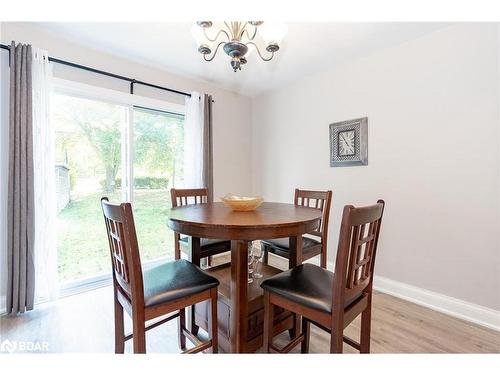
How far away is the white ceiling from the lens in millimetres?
2010

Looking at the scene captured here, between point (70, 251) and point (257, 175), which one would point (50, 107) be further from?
point (257, 175)

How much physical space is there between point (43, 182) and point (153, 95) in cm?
142

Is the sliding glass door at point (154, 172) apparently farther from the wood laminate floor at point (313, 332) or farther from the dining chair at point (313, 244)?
the dining chair at point (313, 244)

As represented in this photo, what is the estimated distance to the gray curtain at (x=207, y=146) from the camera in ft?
10.0

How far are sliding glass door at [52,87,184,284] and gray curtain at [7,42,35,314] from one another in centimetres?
25

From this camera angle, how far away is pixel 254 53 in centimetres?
A: 241

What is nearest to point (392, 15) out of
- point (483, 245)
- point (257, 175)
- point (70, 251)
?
point (483, 245)

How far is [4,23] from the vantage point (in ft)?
6.26

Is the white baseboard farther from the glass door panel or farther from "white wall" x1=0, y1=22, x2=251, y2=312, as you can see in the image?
the glass door panel

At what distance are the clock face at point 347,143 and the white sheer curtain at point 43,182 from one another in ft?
9.08

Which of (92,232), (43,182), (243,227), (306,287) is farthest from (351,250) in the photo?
(92,232)

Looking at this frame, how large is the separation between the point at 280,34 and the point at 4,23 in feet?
7.22

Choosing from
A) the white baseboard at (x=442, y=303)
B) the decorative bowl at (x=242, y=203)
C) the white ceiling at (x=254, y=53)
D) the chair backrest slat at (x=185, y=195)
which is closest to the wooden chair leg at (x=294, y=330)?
the decorative bowl at (x=242, y=203)

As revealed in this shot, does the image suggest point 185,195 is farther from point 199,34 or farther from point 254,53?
point 254,53
